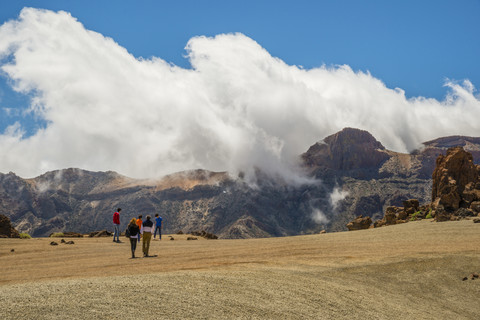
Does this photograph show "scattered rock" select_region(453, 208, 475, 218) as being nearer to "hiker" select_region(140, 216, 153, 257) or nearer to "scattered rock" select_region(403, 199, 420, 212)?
"scattered rock" select_region(403, 199, 420, 212)

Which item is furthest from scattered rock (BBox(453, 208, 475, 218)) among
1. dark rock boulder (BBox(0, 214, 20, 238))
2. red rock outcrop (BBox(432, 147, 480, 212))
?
dark rock boulder (BBox(0, 214, 20, 238))

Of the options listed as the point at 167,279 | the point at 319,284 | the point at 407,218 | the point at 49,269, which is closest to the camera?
the point at 167,279

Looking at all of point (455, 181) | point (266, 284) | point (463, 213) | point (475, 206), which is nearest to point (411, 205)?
point (455, 181)

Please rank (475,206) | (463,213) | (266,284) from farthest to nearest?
(475,206), (463,213), (266,284)

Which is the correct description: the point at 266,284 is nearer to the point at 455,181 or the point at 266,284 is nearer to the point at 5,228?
the point at 455,181

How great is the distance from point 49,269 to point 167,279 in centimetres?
888

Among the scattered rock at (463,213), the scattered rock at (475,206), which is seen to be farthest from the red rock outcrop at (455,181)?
the scattered rock at (463,213)

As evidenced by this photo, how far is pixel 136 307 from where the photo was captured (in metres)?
10.3

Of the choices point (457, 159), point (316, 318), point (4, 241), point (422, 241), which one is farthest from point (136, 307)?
point (457, 159)

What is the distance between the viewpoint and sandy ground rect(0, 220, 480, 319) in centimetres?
1041

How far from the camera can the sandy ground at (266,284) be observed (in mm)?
10414

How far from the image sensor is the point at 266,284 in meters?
13.6

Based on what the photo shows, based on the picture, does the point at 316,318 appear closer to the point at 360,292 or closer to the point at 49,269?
the point at 360,292

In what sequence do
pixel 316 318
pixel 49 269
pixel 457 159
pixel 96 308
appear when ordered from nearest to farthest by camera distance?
pixel 96 308, pixel 316 318, pixel 49 269, pixel 457 159
